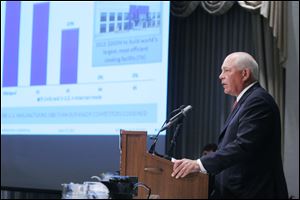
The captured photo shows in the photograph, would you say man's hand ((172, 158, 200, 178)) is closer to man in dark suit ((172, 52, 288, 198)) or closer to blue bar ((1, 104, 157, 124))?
man in dark suit ((172, 52, 288, 198))

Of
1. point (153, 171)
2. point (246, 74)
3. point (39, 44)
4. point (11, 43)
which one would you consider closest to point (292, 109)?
point (246, 74)

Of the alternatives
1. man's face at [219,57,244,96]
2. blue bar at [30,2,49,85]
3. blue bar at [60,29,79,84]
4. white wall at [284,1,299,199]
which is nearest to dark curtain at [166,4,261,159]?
white wall at [284,1,299,199]

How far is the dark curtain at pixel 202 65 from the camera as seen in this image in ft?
15.7

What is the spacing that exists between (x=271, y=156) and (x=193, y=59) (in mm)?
2621

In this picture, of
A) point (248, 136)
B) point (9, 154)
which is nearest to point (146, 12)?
point (9, 154)

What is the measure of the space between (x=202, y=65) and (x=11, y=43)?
1.80 meters

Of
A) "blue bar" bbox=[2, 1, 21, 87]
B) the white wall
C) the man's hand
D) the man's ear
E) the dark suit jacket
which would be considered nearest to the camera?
the man's hand

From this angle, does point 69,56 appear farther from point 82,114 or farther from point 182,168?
point 182,168

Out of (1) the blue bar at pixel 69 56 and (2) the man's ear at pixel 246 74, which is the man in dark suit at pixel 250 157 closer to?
(2) the man's ear at pixel 246 74

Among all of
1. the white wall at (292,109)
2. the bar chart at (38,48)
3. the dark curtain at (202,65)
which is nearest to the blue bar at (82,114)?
the bar chart at (38,48)

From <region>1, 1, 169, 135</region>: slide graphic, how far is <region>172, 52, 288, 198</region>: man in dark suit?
1759 mm

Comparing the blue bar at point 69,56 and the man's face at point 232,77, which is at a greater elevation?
the blue bar at point 69,56

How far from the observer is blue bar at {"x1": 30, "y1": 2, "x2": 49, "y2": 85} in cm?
500

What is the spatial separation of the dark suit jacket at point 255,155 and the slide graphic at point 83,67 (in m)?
1.79
